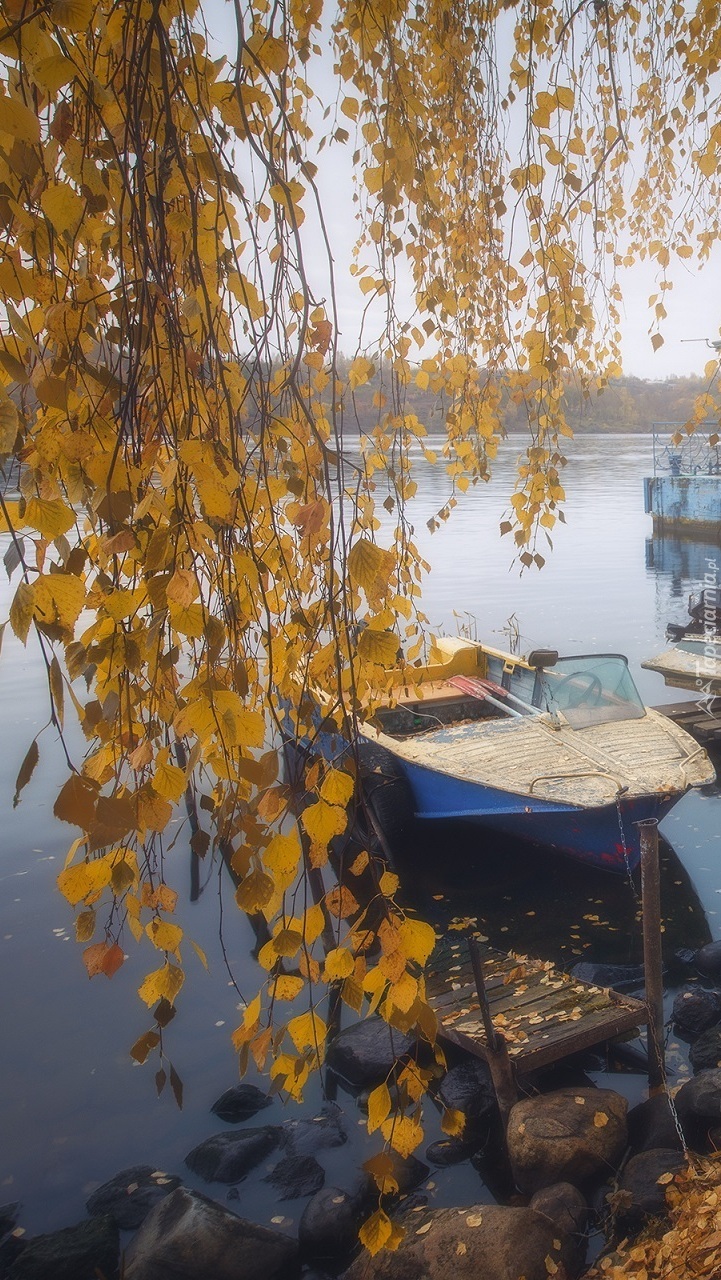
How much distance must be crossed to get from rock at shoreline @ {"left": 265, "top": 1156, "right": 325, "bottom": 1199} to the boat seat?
20.5 ft

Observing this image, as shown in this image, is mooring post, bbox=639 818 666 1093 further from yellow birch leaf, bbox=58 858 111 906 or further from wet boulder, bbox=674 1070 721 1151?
yellow birch leaf, bbox=58 858 111 906

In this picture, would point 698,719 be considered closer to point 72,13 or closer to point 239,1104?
point 239,1104

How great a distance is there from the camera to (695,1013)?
6.84 meters

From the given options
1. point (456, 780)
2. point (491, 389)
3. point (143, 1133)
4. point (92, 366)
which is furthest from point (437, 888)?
point (92, 366)

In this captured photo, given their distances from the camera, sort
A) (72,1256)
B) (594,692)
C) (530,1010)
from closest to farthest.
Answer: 1. (72,1256)
2. (530,1010)
3. (594,692)

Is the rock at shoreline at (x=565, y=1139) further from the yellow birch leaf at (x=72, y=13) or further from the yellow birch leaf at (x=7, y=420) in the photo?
the yellow birch leaf at (x=72, y=13)

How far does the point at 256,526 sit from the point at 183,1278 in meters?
4.51

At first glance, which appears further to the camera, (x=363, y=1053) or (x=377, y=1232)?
(x=363, y=1053)

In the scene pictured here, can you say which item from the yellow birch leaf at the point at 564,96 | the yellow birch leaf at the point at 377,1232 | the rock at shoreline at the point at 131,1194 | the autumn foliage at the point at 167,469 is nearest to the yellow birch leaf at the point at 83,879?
the autumn foliage at the point at 167,469

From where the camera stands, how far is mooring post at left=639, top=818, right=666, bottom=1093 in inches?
237

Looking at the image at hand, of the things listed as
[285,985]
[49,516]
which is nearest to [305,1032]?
[285,985]

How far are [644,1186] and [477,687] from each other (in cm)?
719

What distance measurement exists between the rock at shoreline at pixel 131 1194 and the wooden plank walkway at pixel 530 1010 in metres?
2.13

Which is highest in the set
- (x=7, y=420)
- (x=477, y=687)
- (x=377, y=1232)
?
(x=7, y=420)
